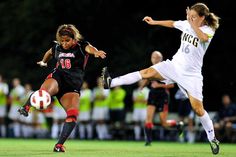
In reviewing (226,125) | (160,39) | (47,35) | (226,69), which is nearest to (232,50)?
Result: (226,69)

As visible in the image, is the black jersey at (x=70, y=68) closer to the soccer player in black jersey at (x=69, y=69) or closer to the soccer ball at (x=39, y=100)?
the soccer player in black jersey at (x=69, y=69)

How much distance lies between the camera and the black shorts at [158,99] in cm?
1844

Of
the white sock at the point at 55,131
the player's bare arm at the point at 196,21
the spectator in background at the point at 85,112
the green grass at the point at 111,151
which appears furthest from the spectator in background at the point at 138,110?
the player's bare arm at the point at 196,21

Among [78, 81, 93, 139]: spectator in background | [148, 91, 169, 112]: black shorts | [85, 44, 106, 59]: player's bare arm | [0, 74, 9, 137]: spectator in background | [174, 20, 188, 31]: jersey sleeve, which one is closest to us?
[85, 44, 106, 59]: player's bare arm

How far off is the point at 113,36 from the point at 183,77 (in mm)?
17821

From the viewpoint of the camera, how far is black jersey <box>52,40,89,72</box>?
13320mm

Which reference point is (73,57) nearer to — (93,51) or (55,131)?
(93,51)

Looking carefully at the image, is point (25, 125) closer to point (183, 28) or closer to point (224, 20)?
point (224, 20)

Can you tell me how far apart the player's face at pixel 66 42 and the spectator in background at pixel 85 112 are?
1400 cm

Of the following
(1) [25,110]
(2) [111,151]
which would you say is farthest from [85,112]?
(1) [25,110]

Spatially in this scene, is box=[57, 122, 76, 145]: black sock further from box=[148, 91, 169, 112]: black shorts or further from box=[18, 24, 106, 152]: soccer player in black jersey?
box=[148, 91, 169, 112]: black shorts

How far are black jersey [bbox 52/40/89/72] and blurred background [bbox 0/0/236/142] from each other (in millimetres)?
14223

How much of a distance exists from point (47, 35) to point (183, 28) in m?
19.1

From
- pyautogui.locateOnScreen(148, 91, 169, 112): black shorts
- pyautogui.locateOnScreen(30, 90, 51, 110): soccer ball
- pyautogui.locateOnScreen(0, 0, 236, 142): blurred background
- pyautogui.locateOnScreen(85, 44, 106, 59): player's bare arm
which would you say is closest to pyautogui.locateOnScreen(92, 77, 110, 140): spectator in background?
pyautogui.locateOnScreen(0, 0, 236, 142): blurred background
